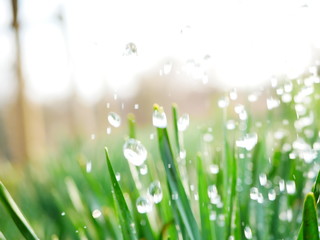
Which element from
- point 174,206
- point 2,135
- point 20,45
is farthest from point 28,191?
point 2,135

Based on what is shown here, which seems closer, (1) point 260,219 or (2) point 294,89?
(1) point 260,219

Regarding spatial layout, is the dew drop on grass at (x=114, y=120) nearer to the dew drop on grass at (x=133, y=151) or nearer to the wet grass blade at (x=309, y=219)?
the dew drop on grass at (x=133, y=151)

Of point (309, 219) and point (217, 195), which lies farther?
point (217, 195)

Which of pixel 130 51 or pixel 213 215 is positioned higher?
pixel 130 51

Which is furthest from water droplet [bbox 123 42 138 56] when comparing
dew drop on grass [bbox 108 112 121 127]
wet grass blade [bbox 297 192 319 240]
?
wet grass blade [bbox 297 192 319 240]

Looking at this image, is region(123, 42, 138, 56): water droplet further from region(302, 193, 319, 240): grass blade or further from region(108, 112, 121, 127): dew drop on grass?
region(302, 193, 319, 240): grass blade

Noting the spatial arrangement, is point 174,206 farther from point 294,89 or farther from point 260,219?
point 294,89

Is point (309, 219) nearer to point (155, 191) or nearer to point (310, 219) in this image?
point (310, 219)

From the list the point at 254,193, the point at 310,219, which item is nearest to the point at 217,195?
the point at 254,193
